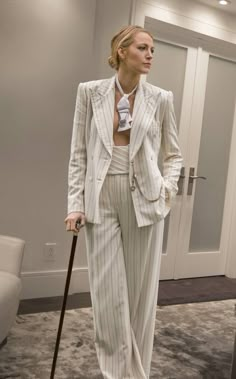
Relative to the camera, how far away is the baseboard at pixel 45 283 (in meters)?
3.19

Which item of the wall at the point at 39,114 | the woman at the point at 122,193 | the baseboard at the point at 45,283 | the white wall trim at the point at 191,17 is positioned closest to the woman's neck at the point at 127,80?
the woman at the point at 122,193

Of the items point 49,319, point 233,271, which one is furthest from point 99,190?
point 233,271

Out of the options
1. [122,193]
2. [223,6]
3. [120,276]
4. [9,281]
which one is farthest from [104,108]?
[223,6]

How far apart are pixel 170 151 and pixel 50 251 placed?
5.23 feet

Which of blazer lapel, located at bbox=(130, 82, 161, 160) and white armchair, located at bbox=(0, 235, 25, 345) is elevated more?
blazer lapel, located at bbox=(130, 82, 161, 160)

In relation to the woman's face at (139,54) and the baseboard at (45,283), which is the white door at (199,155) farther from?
the woman's face at (139,54)

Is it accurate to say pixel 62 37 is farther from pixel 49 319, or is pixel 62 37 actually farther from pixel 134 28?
pixel 49 319

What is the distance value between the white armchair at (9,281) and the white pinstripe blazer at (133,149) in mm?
590

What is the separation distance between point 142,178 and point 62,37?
1669 millimetres

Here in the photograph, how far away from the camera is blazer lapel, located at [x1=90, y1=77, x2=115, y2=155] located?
180 cm

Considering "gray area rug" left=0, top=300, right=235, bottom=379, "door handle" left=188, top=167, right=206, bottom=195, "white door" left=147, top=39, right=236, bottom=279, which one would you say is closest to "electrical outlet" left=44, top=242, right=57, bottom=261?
"gray area rug" left=0, top=300, right=235, bottom=379

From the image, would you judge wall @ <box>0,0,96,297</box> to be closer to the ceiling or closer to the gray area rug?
the gray area rug

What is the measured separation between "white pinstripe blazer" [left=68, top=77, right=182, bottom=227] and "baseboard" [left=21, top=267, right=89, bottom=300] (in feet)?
4.94

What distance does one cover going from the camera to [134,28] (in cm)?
182
